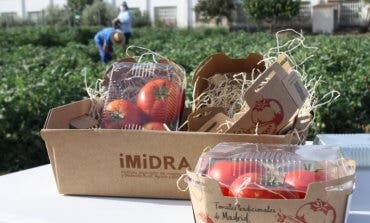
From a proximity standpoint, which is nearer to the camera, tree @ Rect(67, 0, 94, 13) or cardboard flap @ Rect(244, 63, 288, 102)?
cardboard flap @ Rect(244, 63, 288, 102)

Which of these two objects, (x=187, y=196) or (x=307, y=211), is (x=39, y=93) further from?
(x=307, y=211)

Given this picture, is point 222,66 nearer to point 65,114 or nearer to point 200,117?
point 200,117

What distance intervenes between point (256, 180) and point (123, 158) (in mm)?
476

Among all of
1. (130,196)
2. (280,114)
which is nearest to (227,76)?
(280,114)

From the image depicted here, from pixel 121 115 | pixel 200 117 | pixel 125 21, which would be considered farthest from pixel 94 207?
pixel 125 21

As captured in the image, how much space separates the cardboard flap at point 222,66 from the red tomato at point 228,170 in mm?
527

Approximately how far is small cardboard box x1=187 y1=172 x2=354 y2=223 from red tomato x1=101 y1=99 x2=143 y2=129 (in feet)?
1.55

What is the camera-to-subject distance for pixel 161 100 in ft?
6.36

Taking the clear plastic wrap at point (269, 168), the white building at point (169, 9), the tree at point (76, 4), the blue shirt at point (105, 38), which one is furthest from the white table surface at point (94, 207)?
the tree at point (76, 4)

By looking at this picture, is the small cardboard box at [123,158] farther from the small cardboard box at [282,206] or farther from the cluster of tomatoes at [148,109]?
the small cardboard box at [282,206]

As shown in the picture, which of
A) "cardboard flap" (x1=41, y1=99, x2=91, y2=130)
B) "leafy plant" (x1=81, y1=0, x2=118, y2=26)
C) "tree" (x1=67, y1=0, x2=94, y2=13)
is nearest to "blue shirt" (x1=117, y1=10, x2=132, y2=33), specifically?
"cardboard flap" (x1=41, y1=99, x2=91, y2=130)

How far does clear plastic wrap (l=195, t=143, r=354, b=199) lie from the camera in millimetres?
1471

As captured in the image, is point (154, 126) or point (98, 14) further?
point (98, 14)

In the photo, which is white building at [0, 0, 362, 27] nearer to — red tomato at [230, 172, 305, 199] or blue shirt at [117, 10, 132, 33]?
blue shirt at [117, 10, 132, 33]
